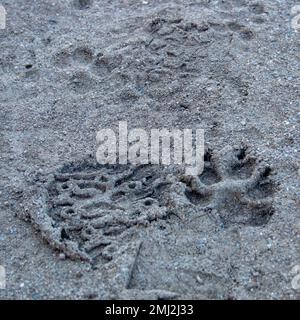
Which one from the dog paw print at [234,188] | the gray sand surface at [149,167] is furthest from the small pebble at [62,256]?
the dog paw print at [234,188]

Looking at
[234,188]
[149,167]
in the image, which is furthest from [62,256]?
[234,188]

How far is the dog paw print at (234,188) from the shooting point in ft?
7.45

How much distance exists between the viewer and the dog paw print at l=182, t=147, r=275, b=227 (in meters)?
2.27

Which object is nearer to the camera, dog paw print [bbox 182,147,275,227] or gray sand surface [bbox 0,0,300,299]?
gray sand surface [bbox 0,0,300,299]

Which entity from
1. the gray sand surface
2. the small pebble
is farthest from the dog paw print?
the small pebble

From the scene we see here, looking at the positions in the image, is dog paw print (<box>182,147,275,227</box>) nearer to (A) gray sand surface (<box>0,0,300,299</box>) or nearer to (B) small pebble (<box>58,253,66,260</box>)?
(A) gray sand surface (<box>0,0,300,299</box>)

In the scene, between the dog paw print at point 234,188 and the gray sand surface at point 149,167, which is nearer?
the gray sand surface at point 149,167

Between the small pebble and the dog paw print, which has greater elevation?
the dog paw print

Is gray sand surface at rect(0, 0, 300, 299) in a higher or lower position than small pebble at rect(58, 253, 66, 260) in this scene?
higher

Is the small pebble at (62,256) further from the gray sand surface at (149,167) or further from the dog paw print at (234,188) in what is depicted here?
the dog paw print at (234,188)

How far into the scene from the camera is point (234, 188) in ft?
7.66

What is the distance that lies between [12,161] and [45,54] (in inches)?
33.1

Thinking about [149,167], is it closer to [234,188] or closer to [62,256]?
[234,188]
